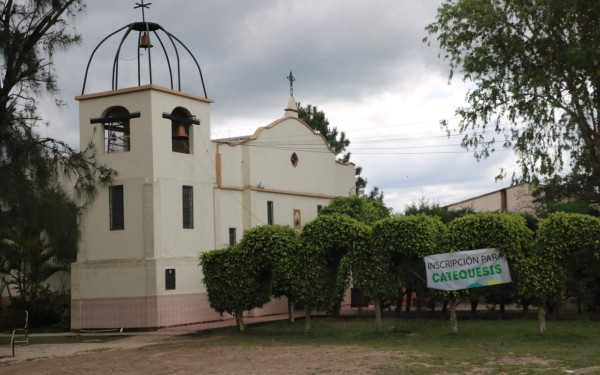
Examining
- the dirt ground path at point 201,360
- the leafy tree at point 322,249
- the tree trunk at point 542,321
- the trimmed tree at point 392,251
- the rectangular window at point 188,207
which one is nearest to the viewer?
the dirt ground path at point 201,360

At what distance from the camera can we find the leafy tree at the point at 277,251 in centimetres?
2409

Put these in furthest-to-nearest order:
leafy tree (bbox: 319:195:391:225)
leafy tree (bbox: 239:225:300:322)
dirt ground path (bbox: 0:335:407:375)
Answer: leafy tree (bbox: 319:195:391:225)
leafy tree (bbox: 239:225:300:322)
dirt ground path (bbox: 0:335:407:375)

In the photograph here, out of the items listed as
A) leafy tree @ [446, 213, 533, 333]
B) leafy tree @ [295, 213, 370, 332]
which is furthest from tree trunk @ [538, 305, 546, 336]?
Answer: leafy tree @ [295, 213, 370, 332]

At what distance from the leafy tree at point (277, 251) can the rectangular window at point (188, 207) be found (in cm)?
560

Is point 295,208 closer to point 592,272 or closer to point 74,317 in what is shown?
point 74,317

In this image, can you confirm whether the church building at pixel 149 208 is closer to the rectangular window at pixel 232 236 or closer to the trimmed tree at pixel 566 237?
the rectangular window at pixel 232 236

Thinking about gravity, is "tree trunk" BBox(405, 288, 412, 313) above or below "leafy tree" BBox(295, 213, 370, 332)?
below

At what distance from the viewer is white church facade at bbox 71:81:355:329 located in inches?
1117

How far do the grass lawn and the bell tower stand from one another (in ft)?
9.95

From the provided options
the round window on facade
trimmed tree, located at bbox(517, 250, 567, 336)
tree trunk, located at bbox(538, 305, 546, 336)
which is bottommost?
tree trunk, located at bbox(538, 305, 546, 336)

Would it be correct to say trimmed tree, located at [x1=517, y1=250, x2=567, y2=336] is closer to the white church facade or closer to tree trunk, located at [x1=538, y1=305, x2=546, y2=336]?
tree trunk, located at [x1=538, y1=305, x2=546, y2=336]

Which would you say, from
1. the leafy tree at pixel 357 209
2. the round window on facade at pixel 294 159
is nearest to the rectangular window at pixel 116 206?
the leafy tree at pixel 357 209

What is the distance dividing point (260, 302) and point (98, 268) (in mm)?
7283

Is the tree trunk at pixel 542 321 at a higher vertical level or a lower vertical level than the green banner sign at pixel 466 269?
lower
